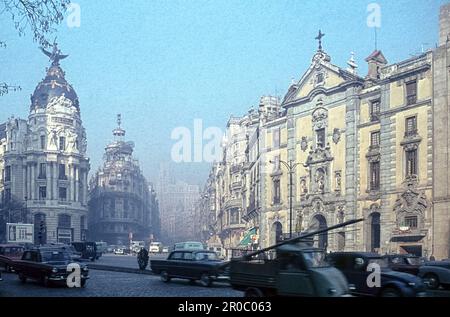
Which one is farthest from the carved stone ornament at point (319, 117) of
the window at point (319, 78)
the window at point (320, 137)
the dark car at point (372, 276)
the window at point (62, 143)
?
the dark car at point (372, 276)

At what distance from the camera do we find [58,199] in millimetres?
40750

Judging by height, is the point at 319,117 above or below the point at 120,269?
above

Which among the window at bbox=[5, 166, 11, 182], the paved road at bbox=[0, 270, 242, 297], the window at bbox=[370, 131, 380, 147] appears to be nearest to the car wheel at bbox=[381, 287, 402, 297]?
the paved road at bbox=[0, 270, 242, 297]

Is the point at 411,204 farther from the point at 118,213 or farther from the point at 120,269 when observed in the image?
the point at 118,213

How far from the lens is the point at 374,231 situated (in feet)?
A: 118

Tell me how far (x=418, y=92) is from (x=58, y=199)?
89.6 feet

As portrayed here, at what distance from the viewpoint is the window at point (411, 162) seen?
33219 millimetres

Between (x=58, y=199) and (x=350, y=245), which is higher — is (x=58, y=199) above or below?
above

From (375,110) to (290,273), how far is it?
79.4ft

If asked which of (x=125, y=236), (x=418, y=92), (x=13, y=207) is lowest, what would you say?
(x=125, y=236)

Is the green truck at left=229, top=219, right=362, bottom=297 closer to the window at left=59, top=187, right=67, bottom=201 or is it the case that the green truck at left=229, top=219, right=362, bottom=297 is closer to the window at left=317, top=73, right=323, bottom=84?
the window at left=317, top=73, right=323, bottom=84

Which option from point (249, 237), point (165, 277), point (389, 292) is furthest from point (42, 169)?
point (389, 292)
